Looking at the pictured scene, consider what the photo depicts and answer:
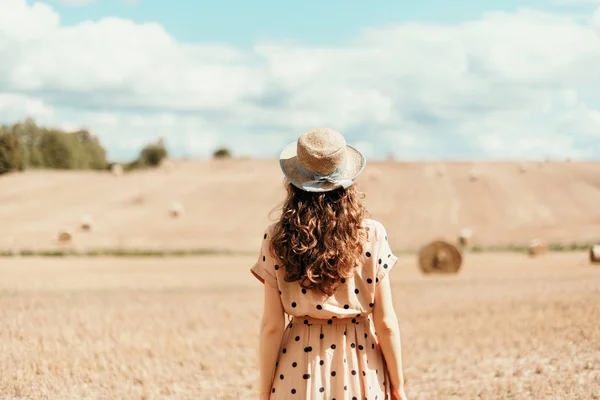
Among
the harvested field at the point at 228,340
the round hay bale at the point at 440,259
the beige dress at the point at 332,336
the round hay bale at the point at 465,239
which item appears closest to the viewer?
the beige dress at the point at 332,336

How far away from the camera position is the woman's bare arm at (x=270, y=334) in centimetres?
471

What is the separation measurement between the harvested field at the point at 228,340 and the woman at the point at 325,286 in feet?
16.0

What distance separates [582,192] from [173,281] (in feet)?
145

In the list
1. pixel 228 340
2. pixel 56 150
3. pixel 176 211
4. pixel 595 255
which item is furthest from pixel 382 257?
pixel 56 150

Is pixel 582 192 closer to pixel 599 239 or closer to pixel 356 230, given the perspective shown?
pixel 599 239

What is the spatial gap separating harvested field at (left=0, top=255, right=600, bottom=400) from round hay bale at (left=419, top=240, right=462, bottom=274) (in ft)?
19.4

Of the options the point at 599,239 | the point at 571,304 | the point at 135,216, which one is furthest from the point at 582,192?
the point at 571,304

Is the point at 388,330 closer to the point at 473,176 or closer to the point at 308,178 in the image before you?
the point at 308,178

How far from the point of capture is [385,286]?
4.68 m

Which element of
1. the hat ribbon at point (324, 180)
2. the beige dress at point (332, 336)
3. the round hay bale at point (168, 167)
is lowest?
the round hay bale at point (168, 167)

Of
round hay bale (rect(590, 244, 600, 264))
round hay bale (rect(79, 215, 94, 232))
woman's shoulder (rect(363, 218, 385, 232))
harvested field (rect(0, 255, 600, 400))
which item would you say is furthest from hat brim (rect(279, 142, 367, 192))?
Result: round hay bale (rect(79, 215, 94, 232))

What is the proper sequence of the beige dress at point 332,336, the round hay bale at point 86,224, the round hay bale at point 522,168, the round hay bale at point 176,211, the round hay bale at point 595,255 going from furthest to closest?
1. the round hay bale at point 522,168
2. the round hay bale at point 176,211
3. the round hay bale at point 86,224
4. the round hay bale at point 595,255
5. the beige dress at point 332,336

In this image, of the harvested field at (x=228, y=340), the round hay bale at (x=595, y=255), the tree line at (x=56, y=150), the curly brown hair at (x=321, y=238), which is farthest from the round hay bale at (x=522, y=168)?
the curly brown hair at (x=321, y=238)

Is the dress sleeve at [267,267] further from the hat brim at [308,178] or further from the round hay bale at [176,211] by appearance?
the round hay bale at [176,211]
